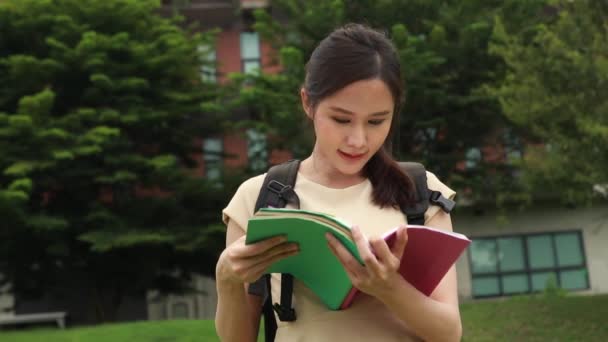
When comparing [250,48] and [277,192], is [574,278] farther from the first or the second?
[277,192]

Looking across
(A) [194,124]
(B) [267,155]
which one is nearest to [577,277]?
(B) [267,155]

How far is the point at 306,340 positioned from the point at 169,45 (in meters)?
11.5

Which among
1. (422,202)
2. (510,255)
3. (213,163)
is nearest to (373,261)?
(422,202)

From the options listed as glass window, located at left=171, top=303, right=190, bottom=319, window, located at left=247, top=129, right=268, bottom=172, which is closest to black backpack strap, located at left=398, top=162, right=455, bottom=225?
window, located at left=247, top=129, right=268, bottom=172

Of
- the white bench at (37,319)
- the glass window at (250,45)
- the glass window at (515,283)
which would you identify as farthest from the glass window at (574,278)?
the white bench at (37,319)

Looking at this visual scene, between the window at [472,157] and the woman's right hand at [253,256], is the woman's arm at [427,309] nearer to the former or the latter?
the woman's right hand at [253,256]

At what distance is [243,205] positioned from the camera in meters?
1.50

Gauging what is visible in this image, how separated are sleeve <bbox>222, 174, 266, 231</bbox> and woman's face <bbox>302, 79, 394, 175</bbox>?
0.62ft

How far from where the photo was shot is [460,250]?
129cm

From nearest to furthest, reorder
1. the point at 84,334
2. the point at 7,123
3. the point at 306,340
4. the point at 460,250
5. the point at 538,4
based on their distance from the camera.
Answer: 1. the point at 460,250
2. the point at 306,340
3. the point at 84,334
4. the point at 7,123
5. the point at 538,4

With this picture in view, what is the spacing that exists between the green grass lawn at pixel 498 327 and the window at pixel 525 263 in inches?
262

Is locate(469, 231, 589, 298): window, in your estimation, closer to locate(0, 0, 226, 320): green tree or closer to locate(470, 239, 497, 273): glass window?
locate(470, 239, 497, 273): glass window

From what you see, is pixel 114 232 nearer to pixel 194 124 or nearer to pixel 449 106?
pixel 194 124

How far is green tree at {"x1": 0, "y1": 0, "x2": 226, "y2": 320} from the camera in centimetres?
1079
